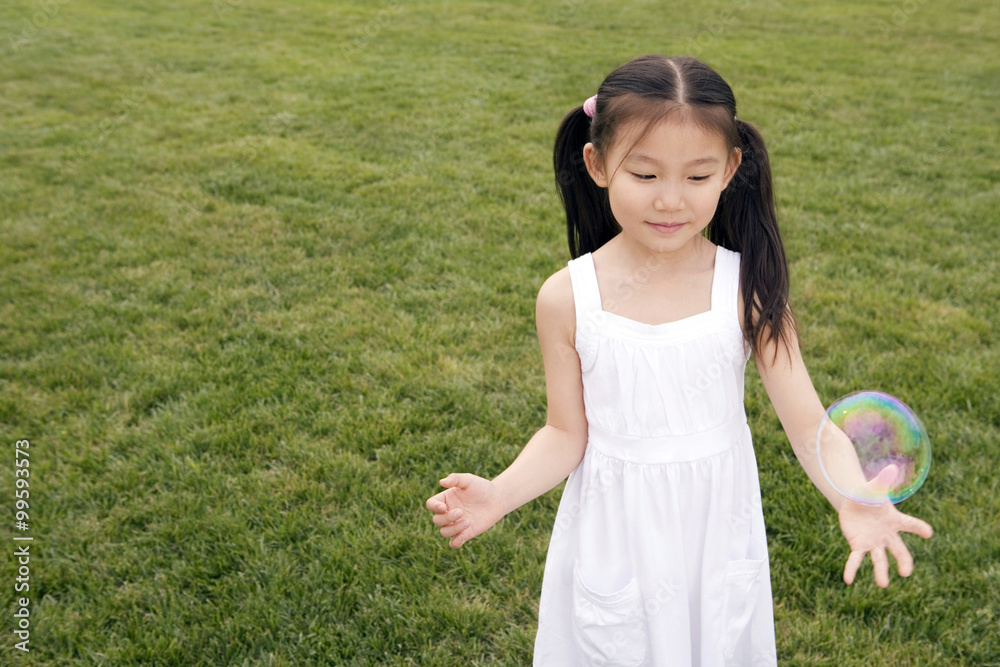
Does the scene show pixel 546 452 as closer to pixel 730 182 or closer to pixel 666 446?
pixel 666 446

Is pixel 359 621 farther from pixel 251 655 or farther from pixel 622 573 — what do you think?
pixel 622 573

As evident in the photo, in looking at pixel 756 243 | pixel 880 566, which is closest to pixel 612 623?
pixel 880 566

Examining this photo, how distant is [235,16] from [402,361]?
32.5 ft

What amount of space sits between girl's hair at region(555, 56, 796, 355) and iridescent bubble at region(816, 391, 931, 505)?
197mm

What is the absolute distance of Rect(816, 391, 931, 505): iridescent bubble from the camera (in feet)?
4.76

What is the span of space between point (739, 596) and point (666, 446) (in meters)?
0.38

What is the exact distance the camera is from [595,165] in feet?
5.29

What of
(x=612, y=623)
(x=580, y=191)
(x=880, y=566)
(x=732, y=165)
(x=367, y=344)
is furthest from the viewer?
(x=367, y=344)

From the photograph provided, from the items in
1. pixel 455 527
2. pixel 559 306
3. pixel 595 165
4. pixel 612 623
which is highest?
pixel 595 165

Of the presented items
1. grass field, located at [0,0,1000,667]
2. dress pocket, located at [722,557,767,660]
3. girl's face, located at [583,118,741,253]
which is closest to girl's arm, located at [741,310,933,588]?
dress pocket, located at [722,557,767,660]

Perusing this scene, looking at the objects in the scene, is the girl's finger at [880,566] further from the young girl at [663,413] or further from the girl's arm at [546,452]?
the girl's arm at [546,452]

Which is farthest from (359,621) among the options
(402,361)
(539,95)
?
Answer: (539,95)

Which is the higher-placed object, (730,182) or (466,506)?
(730,182)

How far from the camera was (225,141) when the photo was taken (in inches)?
264
